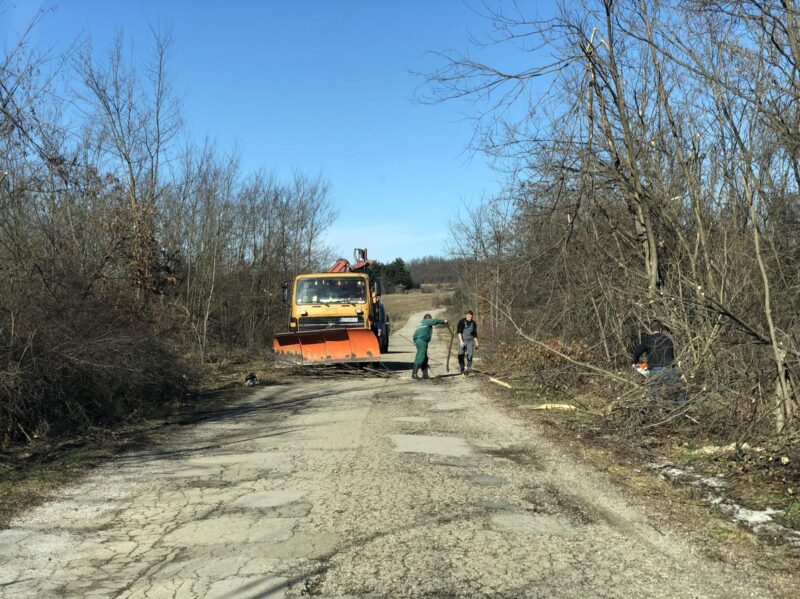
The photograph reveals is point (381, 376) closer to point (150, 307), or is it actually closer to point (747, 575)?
point (150, 307)

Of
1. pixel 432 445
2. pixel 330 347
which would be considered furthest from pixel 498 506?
pixel 330 347

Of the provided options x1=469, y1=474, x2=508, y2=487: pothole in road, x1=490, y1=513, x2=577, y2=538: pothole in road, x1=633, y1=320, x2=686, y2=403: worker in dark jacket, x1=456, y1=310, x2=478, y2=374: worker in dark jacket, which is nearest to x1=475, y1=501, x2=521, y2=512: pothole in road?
x1=490, y1=513, x2=577, y2=538: pothole in road

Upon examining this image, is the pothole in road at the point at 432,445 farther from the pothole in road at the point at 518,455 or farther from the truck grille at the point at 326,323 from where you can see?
the truck grille at the point at 326,323

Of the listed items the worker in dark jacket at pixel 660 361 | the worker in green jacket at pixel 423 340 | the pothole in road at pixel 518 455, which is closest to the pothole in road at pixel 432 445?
the pothole in road at pixel 518 455

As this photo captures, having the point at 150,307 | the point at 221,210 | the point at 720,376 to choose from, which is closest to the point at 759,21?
the point at 720,376

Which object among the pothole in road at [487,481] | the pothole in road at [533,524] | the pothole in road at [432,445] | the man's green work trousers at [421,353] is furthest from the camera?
the man's green work trousers at [421,353]

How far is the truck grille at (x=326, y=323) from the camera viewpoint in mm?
18188

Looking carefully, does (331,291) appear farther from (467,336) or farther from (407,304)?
(407,304)

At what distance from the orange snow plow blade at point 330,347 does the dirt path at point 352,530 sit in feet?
26.6

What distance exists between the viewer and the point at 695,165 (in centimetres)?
934

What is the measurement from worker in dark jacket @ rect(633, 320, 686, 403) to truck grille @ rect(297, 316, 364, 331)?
8883mm

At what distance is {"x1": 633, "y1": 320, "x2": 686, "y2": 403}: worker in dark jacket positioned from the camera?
8.64 meters

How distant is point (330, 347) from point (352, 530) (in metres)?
12.3

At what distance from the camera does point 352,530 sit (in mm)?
5207
